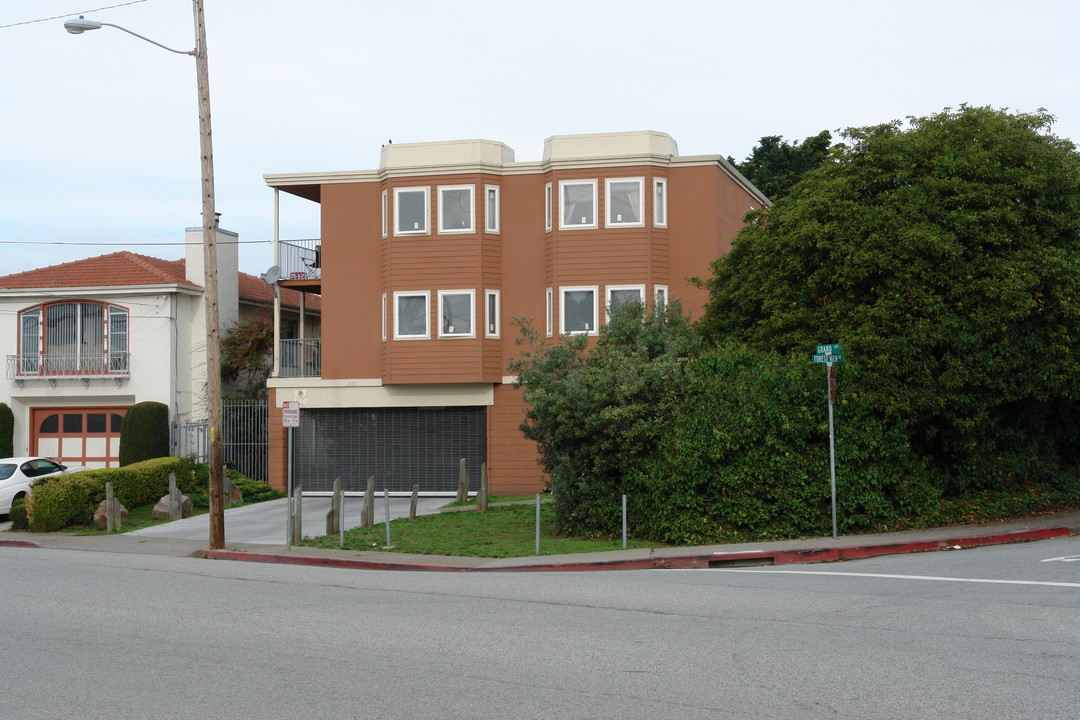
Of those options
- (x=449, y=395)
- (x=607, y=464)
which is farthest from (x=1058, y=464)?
(x=449, y=395)

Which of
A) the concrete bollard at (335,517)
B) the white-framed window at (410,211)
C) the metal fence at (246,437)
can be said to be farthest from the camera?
the metal fence at (246,437)

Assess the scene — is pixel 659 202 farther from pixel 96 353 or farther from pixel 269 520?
pixel 96 353

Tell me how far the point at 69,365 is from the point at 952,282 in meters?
25.9

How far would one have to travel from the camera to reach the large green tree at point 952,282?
17406 mm

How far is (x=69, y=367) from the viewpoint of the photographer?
104 ft

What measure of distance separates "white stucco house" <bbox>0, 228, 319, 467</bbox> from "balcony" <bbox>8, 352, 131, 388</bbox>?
31mm

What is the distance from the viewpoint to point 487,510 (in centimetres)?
2400

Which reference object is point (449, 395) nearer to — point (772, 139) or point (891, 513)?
point (891, 513)

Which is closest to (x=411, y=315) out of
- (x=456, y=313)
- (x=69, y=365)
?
(x=456, y=313)

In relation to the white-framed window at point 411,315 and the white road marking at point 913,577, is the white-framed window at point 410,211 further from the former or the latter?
the white road marking at point 913,577

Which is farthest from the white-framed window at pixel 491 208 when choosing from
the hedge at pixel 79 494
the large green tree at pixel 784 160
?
the large green tree at pixel 784 160

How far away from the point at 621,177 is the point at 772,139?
24.7 meters

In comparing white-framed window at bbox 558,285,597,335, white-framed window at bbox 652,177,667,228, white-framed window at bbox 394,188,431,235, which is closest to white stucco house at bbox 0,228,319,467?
white-framed window at bbox 394,188,431,235

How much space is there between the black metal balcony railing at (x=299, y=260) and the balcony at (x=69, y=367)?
572 cm
